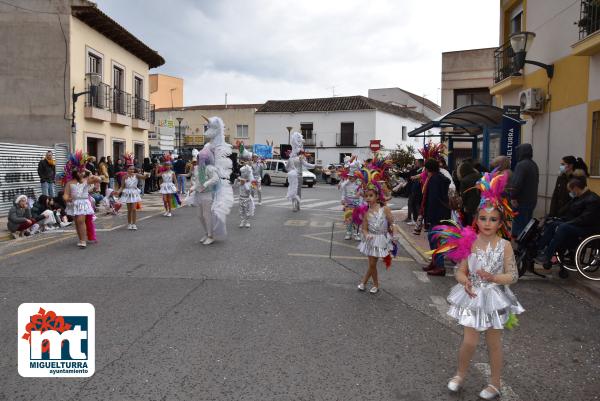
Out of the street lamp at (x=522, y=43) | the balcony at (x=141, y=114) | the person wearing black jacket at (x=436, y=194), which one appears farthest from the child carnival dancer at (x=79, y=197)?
the balcony at (x=141, y=114)

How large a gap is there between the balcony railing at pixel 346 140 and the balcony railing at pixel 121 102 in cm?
2737

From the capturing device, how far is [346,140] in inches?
1950

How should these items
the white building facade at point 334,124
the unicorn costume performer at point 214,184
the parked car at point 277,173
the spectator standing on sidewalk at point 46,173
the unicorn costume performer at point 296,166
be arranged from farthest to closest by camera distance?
1. the white building facade at point 334,124
2. the parked car at point 277,173
3. the unicorn costume performer at point 296,166
4. the spectator standing on sidewalk at point 46,173
5. the unicorn costume performer at point 214,184

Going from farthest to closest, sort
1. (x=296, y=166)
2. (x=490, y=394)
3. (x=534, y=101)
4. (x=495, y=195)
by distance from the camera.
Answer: (x=296, y=166) < (x=534, y=101) < (x=495, y=195) < (x=490, y=394)

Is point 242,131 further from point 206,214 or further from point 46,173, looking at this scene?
point 206,214

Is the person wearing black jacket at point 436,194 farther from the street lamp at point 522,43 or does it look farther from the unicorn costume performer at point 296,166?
the unicorn costume performer at point 296,166

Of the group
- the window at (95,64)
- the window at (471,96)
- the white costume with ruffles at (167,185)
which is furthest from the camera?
the window at (471,96)

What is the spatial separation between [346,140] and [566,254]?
42.6m

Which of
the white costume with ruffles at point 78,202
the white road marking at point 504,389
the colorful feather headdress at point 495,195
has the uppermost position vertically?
the colorful feather headdress at point 495,195

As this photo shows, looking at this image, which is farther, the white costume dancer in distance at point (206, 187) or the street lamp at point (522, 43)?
the street lamp at point (522, 43)

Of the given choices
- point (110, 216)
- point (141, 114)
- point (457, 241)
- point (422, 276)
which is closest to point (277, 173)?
point (141, 114)

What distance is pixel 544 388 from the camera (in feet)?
12.3

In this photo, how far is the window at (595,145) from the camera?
967cm

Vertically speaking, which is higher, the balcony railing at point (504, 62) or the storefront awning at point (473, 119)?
the balcony railing at point (504, 62)
